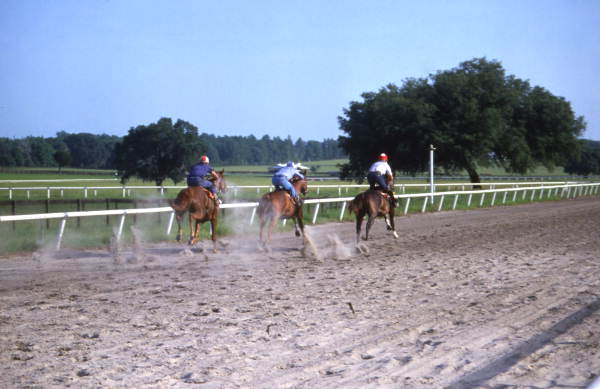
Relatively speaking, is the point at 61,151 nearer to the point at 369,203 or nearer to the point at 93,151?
the point at 93,151

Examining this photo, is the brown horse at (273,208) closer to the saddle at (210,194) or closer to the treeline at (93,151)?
the saddle at (210,194)

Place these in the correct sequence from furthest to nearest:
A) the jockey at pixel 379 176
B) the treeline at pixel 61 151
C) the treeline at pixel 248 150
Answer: the treeline at pixel 248 150
the treeline at pixel 61 151
the jockey at pixel 379 176

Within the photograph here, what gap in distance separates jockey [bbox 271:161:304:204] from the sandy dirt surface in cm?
205

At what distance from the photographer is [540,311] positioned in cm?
661

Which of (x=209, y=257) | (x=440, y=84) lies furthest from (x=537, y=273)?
(x=440, y=84)

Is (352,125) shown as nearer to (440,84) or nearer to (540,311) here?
(440,84)

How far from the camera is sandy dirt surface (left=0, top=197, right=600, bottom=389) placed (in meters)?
4.59

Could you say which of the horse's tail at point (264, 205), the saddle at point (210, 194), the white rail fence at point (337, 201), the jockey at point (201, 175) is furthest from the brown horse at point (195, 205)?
the white rail fence at point (337, 201)

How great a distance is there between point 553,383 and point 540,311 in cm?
242

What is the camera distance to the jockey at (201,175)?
1277 cm

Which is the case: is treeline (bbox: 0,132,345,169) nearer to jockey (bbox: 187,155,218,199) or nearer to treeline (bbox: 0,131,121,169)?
treeline (bbox: 0,131,121,169)

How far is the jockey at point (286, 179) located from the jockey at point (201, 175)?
1.30m

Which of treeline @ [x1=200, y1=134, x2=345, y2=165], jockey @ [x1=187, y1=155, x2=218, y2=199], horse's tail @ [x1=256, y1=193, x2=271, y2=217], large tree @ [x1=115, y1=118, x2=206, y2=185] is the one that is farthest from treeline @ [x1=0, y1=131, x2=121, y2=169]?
horse's tail @ [x1=256, y1=193, x2=271, y2=217]

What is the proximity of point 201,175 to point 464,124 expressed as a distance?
28.2 m
